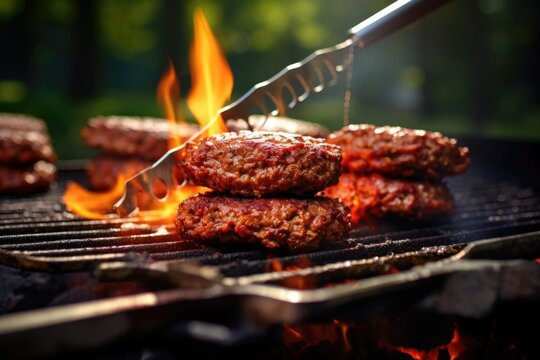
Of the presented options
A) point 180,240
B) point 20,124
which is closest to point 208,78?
point 180,240

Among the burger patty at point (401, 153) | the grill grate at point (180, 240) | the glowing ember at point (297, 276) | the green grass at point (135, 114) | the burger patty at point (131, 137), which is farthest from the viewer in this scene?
the green grass at point (135, 114)

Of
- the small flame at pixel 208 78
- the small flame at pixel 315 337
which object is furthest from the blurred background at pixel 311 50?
the small flame at pixel 315 337

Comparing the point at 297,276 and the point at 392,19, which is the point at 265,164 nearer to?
the point at 297,276

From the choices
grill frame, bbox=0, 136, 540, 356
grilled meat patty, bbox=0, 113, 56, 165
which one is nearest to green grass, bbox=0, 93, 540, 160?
grilled meat patty, bbox=0, 113, 56, 165

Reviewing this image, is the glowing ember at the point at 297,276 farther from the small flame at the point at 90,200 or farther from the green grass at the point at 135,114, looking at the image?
the green grass at the point at 135,114

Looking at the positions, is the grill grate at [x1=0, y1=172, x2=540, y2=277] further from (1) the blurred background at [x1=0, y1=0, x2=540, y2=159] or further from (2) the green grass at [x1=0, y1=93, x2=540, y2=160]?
(1) the blurred background at [x1=0, y1=0, x2=540, y2=159]

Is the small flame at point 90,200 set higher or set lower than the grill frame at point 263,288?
higher
